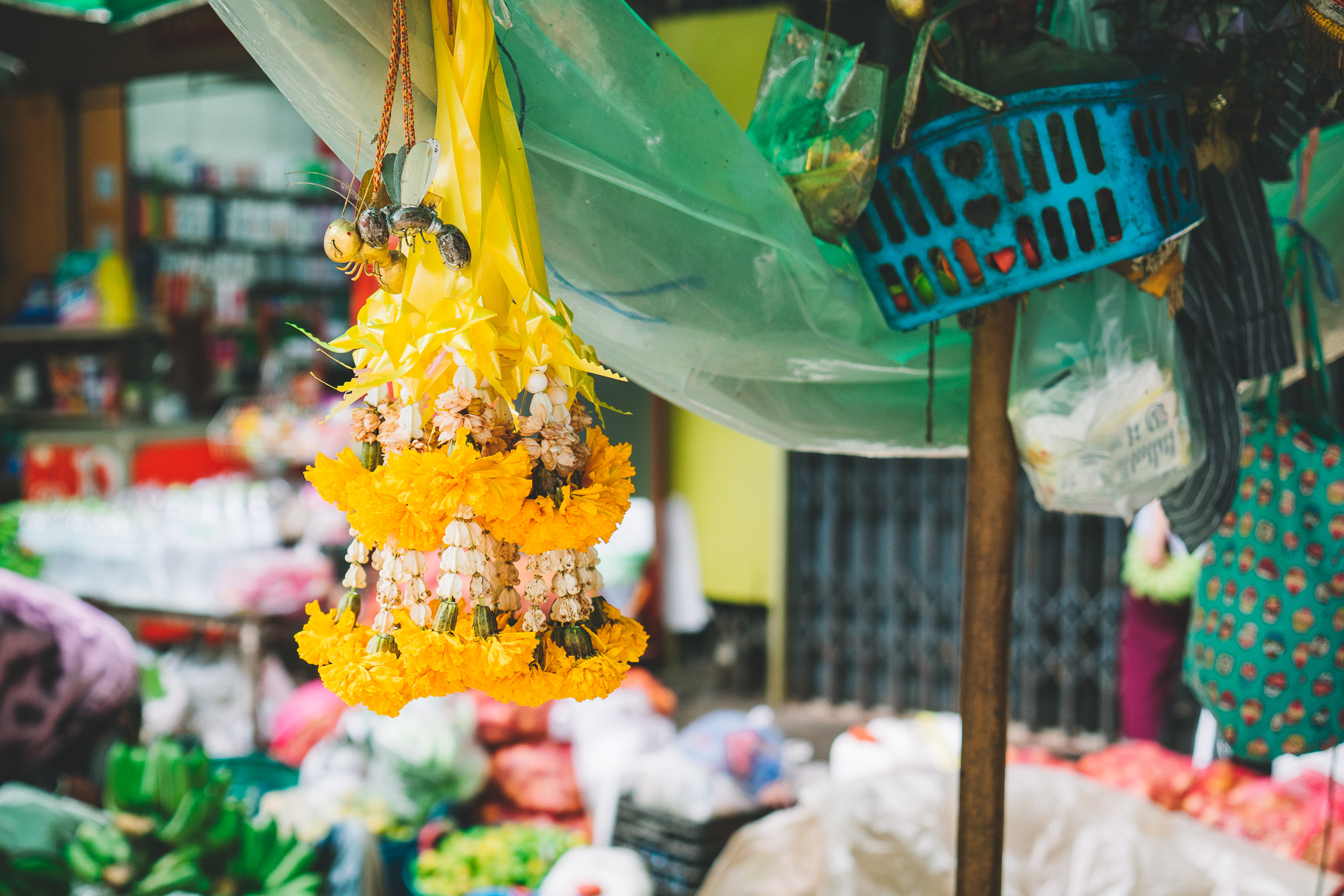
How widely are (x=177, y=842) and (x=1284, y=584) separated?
6.73ft

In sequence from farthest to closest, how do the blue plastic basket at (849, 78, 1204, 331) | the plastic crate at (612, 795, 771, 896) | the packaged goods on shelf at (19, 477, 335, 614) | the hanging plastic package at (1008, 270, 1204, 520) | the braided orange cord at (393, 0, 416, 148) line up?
the packaged goods on shelf at (19, 477, 335, 614) → the plastic crate at (612, 795, 771, 896) → the hanging plastic package at (1008, 270, 1204, 520) → the blue plastic basket at (849, 78, 1204, 331) → the braided orange cord at (393, 0, 416, 148)

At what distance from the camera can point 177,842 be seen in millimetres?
1919

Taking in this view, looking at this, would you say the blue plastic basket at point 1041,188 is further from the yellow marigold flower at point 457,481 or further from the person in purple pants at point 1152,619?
the person in purple pants at point 1152,619

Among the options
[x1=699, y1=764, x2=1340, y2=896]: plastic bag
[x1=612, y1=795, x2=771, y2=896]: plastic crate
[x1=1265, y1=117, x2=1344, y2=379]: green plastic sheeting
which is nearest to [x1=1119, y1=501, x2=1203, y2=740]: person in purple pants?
[x1=699, y1=764, x2=1340, y2=896]: plastic bag

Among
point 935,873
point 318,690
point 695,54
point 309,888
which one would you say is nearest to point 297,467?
point 318,690

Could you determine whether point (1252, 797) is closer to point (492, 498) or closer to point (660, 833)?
point (660, 833)

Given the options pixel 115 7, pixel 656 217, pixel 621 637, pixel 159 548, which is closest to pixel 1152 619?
pixel 656 217

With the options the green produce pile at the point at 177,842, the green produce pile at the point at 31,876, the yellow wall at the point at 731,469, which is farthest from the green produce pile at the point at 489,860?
the yellow wall at the point at 731,469

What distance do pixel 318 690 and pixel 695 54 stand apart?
11.5 ft

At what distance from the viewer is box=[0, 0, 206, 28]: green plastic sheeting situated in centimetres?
199

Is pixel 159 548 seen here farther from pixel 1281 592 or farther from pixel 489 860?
pixel 1281 592

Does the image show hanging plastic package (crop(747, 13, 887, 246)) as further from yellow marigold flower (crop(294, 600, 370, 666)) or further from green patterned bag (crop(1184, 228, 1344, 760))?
green patterned bag (crop(1184, 228, 1344, 760))

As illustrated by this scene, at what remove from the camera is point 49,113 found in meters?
6.27

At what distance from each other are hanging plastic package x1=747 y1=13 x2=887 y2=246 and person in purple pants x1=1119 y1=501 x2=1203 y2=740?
2499 mm
